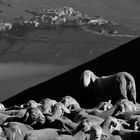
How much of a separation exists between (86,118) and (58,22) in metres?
13.5

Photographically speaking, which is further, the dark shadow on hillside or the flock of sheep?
the dark shadow on hillside

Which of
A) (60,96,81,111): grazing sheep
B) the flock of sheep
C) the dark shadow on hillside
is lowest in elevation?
the dark shadow on hillside

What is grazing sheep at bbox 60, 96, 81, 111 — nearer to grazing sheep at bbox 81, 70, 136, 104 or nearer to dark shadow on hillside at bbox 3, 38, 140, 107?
grazing sheep at bbox 81, 70, 136, 104

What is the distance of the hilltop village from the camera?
69.2ft

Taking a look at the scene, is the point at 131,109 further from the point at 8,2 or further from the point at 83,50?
the point at 8,2

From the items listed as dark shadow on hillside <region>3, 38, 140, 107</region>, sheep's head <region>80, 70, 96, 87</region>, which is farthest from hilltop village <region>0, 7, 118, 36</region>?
sheep's head <region>80, 70, 96, 87</region>

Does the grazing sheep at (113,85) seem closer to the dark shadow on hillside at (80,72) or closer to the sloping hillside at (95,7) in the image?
the dark shadow on hillside at (80,72)

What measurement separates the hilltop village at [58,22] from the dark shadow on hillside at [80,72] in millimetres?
4451

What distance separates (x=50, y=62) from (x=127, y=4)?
4.38 m

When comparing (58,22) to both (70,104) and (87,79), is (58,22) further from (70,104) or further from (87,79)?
(70,104)

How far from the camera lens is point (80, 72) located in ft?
52.1

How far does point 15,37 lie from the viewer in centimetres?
2344

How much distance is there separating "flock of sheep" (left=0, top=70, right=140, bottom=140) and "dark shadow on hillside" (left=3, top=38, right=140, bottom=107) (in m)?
2.03

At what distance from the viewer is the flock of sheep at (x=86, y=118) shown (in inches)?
292
